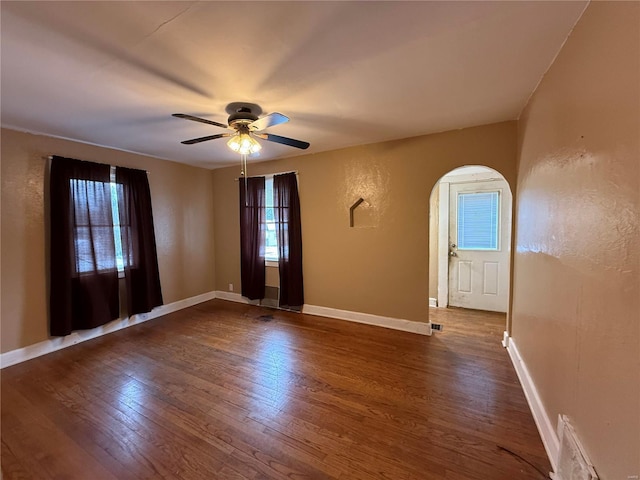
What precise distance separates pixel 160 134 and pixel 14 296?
7.49 feet

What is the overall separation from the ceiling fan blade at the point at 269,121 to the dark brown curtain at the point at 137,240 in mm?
2451

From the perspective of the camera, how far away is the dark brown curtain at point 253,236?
15.0ft

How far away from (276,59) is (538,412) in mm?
2910

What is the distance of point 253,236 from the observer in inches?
183

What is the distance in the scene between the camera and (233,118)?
2.27 metres

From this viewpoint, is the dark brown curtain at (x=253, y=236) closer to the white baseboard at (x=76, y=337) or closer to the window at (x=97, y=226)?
the white baseboard at (x=76, y=337)

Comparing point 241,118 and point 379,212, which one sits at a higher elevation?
point 241,118

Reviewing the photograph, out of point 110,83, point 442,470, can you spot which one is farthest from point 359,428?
point 110,83

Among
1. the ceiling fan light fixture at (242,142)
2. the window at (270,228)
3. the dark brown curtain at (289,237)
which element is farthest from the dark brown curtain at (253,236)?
the ceiling fan light fixture at (242,142)

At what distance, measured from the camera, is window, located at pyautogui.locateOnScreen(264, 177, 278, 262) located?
14.8ft

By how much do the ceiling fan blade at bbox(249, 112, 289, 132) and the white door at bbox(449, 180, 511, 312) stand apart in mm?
3393

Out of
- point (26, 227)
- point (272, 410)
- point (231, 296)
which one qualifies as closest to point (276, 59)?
point (272, 410)

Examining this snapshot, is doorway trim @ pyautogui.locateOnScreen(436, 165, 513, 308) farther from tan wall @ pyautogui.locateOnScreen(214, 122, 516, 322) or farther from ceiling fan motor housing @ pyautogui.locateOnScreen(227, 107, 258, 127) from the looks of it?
ceiling fan motor housing @ pyautogui.locateOnScreen(227, 107, 258, 127)

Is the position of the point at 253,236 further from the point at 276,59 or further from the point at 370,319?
the point at 276,59
